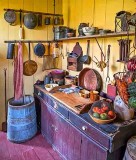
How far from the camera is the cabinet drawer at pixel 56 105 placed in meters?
1.93

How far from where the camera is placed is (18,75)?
8.40 ft

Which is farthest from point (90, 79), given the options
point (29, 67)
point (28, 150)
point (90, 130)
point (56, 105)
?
point (28, 150)

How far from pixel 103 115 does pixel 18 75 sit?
152cm

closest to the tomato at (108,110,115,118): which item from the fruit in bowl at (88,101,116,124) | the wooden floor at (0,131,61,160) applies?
the fruit in bowl at (88,101,116,124)

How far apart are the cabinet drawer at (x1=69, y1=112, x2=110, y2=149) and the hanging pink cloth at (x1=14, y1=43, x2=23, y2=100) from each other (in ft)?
3.55

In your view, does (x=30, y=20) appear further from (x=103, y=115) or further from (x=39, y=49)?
(x=103, y=115)

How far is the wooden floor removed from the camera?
84.6 inches

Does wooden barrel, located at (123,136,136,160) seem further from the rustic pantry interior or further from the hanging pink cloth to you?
the hanging pink cloth

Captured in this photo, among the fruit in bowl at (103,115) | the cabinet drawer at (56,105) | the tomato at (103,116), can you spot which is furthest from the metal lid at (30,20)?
the tomato at (103,116)

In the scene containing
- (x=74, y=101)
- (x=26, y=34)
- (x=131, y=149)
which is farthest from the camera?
(x=26, y=34)

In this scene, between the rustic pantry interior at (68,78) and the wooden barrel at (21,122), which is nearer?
the rustic pantry interior at (68,78)

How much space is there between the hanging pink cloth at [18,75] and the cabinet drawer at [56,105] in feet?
1.56

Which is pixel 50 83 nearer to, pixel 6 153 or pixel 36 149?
pixel 36 149

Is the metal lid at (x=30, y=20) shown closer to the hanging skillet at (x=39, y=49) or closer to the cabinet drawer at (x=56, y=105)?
the hanging skillet at (x=39, y=49)
